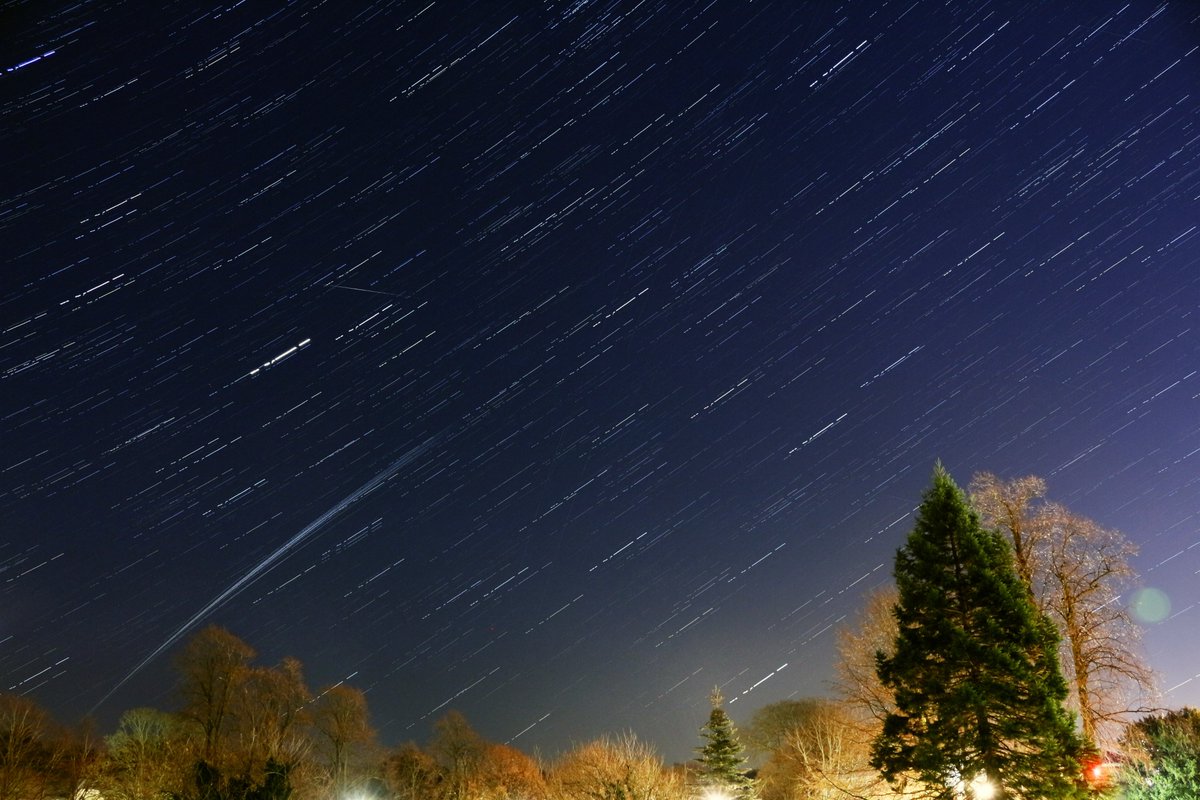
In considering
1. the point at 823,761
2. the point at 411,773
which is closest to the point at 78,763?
the point at 411,773

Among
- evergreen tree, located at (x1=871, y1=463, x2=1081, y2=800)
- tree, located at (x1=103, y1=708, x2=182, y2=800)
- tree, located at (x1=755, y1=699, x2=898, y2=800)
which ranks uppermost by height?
tree, located at (x1=103, y1=708, x2=182, y2=800)

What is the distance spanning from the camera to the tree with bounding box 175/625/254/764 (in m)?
50.2

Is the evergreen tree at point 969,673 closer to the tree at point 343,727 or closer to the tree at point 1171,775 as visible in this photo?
the tree at point 1171,775

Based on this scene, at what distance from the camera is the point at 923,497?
22859mm

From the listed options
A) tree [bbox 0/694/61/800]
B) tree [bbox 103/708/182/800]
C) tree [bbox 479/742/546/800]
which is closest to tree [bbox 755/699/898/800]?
tree [bbox 479/742/546/800]

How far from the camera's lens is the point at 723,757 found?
43.7 metres

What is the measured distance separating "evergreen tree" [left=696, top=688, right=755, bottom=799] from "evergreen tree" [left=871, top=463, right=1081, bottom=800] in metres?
23.2

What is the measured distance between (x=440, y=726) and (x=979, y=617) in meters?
58.8

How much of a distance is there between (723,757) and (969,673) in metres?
27.0

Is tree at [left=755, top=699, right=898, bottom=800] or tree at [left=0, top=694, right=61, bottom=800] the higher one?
tree at [left=0, top=694, right=61, bottom=800]

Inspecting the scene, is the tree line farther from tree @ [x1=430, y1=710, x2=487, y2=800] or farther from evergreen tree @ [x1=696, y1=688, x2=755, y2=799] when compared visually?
tree @ [x1=430, y1=710, x2=487, y2=800]

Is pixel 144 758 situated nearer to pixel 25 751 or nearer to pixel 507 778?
pixel 25 751

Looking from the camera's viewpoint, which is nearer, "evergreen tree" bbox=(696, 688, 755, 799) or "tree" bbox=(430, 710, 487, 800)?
"evergreen tree" bbox=(696, 688, 755, 799)

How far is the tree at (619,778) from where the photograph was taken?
104ft
